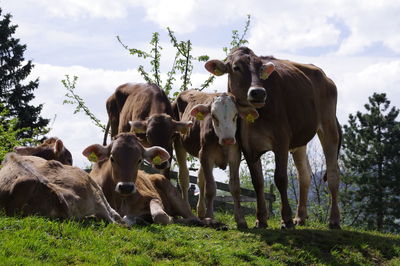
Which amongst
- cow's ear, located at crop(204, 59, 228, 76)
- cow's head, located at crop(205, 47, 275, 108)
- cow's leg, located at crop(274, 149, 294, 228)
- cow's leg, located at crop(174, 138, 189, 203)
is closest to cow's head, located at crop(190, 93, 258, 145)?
cow's head, located at crop(205, 47, 275, 108)

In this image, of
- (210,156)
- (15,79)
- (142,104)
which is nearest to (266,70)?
(210,156)

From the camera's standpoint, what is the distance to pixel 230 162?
11.7m

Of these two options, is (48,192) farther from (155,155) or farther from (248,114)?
(248,114)

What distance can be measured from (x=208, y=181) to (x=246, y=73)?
2020 mm

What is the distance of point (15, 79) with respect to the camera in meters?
35.9

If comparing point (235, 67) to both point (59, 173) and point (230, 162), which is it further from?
point (59, 173)

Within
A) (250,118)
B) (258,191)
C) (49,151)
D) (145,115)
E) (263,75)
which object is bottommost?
(258,191)

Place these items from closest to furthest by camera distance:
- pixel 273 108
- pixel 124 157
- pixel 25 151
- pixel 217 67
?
pixel 124 157 → pixel 273 108 → pixel 25 151 → pixel 217 67

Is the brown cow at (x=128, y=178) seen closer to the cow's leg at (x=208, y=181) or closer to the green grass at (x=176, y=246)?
the cow's leg at (x=208, y=181)

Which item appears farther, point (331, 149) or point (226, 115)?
point (331, 149)

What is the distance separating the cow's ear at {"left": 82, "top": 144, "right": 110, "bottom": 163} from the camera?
10.4 m

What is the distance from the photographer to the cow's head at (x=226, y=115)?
11.0m

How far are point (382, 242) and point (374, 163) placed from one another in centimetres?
2950

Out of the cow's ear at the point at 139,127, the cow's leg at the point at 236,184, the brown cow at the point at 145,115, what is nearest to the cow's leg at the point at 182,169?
the brown cow at the point at 145,115
